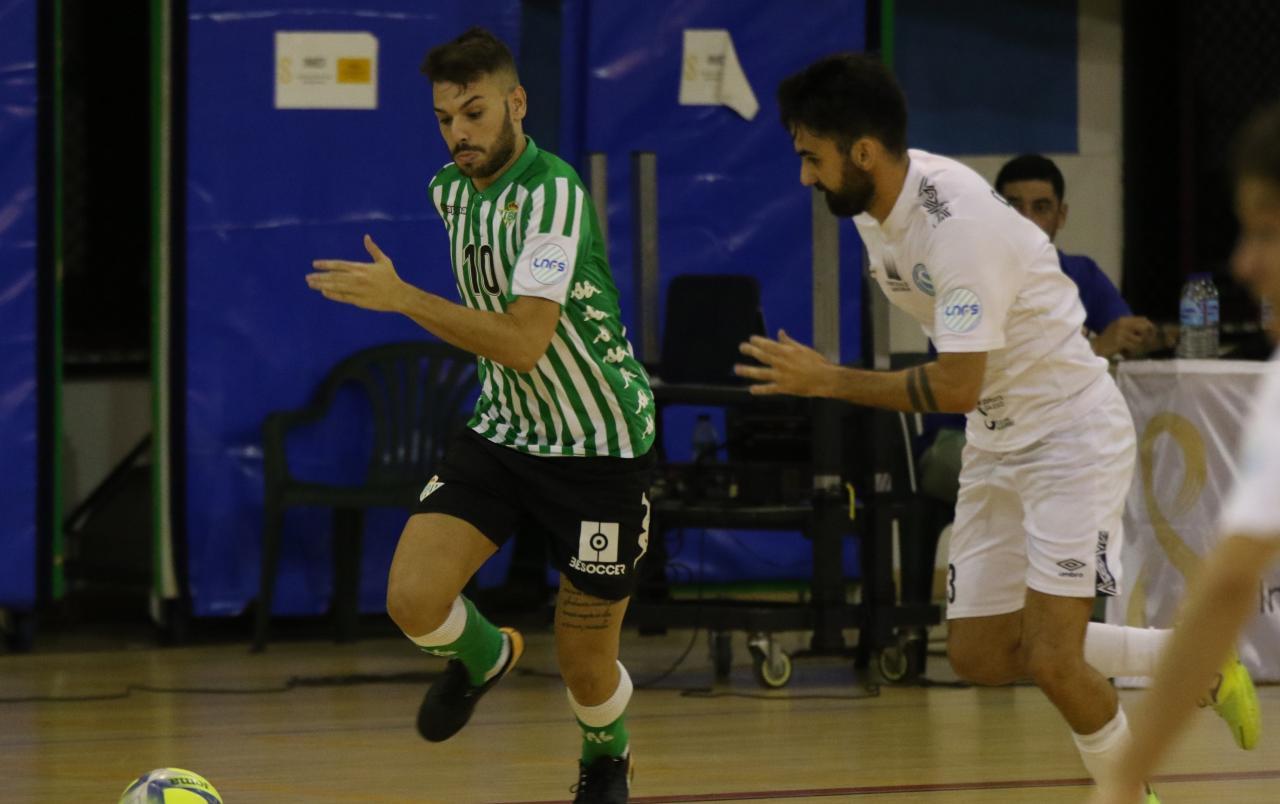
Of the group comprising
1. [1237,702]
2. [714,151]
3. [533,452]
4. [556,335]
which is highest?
[714,151]

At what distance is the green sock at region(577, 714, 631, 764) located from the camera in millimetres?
4328

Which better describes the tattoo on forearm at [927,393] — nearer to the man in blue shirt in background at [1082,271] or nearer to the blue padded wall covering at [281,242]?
the man in blue shirt in background at [1082,271]

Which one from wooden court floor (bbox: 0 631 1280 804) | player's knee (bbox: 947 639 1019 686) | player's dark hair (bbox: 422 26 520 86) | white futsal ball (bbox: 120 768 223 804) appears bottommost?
wooden court floor (bbox: 0 631 1280 804)

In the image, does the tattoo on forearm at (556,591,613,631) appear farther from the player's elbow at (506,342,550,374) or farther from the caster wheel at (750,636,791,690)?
the caster wheel at (750,636,791,690)

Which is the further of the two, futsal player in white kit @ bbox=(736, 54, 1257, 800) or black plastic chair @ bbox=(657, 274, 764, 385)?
black plastic chair @ bbox=(657, 274, 764, 385)

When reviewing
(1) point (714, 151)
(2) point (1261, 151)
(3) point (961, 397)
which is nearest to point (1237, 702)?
(3) point (961, 397)

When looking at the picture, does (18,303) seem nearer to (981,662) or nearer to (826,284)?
(826,284)

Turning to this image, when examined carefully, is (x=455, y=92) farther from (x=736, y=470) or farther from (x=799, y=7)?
(x=799, y=7)

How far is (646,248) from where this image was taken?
713cm

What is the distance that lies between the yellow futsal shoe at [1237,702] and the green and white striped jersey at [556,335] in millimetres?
1525

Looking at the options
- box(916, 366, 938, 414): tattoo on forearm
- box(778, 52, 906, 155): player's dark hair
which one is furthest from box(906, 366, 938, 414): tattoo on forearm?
box(778, 52, 906, 155): player's dark hair

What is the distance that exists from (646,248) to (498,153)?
2803mm

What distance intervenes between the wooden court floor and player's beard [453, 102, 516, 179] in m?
1.54

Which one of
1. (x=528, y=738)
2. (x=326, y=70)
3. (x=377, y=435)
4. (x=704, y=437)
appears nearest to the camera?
(x=528, y=738)
